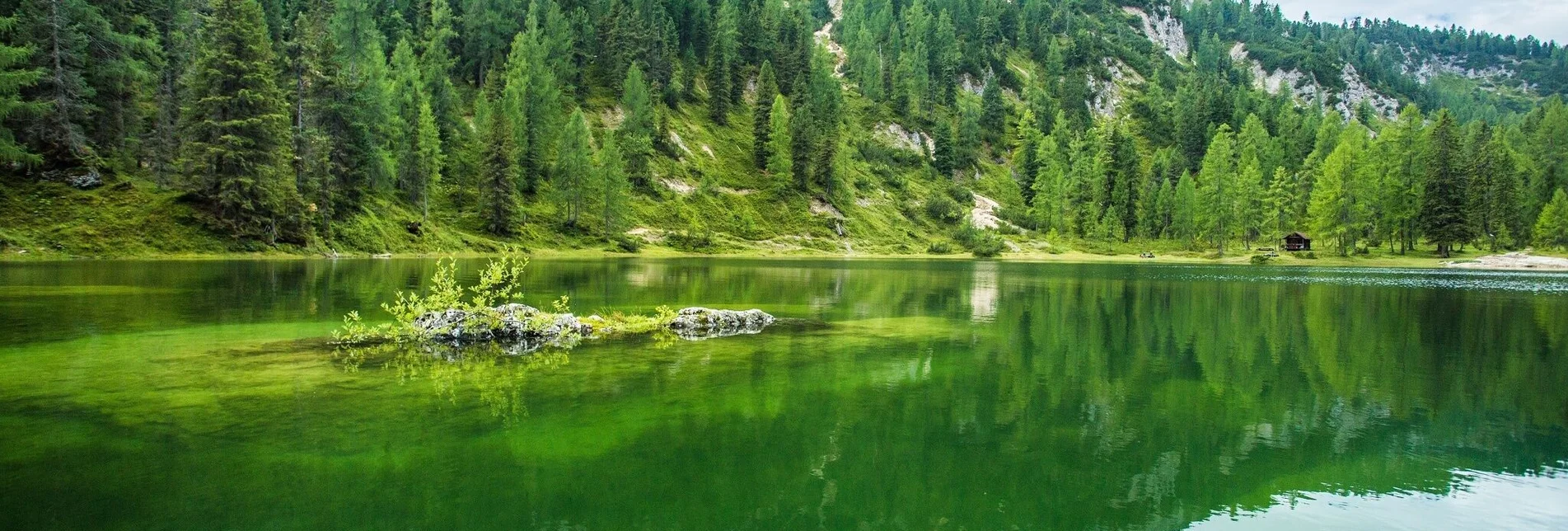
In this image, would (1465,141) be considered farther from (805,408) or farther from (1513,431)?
(805,408)

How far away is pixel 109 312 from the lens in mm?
26344

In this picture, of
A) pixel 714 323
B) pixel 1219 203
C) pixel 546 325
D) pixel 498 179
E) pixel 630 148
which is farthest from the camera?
pixel 1219 203

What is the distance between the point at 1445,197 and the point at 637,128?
112 metres

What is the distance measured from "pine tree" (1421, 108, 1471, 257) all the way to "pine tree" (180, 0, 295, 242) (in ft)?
433

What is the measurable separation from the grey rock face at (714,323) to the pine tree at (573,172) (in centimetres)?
7450

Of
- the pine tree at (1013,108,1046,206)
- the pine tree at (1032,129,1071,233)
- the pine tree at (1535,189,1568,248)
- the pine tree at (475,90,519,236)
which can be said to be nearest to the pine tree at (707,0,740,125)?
the pine tree at (475,90,519,236)

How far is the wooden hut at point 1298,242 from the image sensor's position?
Result: 367 ft

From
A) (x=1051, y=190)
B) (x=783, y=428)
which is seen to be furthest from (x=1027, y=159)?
(x=783, y=428)

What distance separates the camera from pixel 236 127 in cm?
6153

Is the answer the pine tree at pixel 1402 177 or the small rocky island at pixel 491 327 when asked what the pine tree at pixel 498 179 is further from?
the pine tree at pixel 1402 177

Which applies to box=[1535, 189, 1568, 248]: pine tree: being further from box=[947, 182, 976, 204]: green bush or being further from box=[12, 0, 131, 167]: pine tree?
box=[12, 0, 131, 167]: pine tree

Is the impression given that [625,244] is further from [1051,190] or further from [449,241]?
[1051,190]

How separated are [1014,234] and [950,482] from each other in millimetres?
138090

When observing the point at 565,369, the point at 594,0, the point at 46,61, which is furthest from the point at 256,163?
the point at 594,0
